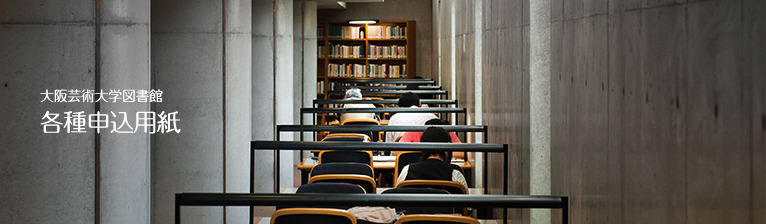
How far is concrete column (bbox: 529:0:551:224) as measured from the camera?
3.17m

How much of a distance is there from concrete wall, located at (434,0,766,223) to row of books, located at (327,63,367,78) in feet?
39.6

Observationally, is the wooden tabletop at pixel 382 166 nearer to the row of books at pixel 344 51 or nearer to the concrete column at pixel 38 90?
the concrete column at pixel 38 90

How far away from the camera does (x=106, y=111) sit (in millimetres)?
3139

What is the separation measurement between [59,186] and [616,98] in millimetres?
2500

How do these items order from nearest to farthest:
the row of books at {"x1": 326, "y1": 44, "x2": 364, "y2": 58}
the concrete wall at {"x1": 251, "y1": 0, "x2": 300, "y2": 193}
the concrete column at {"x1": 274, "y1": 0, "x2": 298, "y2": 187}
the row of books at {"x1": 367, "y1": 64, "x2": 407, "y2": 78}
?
the concrete wall at {"x1": 251, "y1": 0, "x2": 300, "y2": 193} < the concrete column at {"x1": 274, "y1": 0, "x2": 298, "y2": 187} < the row of books at {"x1": 326, "y1": 44, "x2": 364, "y2": 58} < the row of books at {"x1": 367, "y1": 64, "x2": 407, "y2": 78}

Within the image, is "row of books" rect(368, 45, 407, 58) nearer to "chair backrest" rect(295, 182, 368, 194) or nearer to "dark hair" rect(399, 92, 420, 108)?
"dark hair" rect(399, 92, 420, 108)

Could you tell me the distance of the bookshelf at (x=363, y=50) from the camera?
580 inches

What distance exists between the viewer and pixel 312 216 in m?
3.25

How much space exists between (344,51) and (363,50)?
1.41 ft

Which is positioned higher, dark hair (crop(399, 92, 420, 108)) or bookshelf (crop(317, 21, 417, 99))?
bookshelf (crop(317, 21, 417, 99))

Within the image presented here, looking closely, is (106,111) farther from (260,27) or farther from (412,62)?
(412,62)

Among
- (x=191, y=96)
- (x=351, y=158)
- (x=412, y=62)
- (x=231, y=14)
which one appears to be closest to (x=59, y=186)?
(x=191, y=96)

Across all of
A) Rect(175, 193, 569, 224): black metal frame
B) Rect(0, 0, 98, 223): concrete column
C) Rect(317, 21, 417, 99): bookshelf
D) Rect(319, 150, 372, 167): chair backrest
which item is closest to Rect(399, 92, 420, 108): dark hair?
Rect(319, 150, 372, 167): chair backrest

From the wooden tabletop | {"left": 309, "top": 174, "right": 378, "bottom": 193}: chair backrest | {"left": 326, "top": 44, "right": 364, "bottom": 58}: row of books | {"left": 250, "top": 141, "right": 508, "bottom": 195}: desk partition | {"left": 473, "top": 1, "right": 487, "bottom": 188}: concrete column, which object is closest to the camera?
{"left": 250, "top": 141, "right": 508, "bottom": 195}: desk partition
